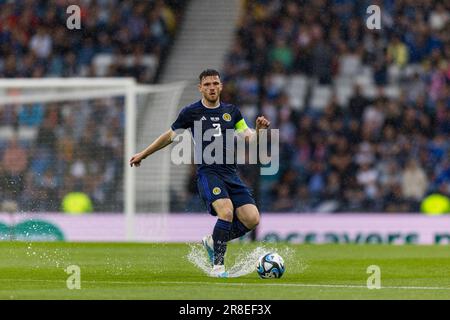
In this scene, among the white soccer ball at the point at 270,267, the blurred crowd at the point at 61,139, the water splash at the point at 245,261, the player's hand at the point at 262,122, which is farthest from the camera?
the blurred crowd at the point at 61,139

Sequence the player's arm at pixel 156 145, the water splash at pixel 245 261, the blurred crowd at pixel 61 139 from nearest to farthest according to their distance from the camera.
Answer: the player's arm at pixel 156 145 < the water splash at pixel 245 261 < the blurred crowd at pixel 61 139

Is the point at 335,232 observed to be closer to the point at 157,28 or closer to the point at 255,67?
the point at 255,67

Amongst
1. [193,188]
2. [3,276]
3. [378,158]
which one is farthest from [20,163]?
[3,276]

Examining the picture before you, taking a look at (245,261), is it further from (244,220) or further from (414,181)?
(414,181)

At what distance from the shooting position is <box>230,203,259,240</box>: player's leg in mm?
13727

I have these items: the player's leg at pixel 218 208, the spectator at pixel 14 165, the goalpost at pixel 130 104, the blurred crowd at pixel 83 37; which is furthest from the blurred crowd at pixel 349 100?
the player's leg at pixel 218 208

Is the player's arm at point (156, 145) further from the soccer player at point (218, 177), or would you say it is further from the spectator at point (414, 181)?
the spectator at point (414, 181)

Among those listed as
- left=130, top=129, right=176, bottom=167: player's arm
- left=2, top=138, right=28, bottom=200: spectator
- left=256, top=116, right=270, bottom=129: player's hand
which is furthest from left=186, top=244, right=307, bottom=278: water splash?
left=2, top=138, right=28, bottom=200: spectator

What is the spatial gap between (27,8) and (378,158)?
9215 mm

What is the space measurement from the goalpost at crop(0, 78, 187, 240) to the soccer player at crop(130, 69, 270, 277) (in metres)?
9.77

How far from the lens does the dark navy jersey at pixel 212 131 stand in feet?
44.9

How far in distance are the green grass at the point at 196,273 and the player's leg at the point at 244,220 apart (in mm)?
570

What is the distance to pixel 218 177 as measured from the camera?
13680mm

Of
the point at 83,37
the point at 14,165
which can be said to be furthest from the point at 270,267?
the point at 83,37
